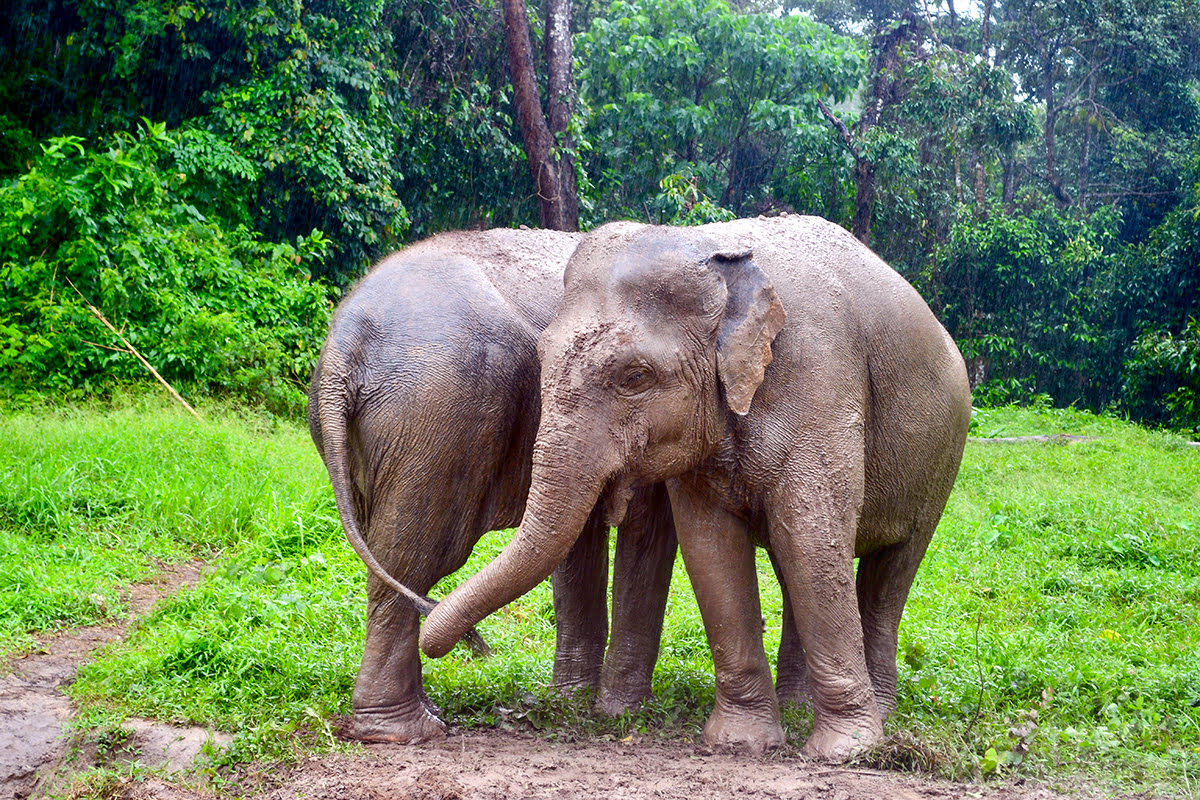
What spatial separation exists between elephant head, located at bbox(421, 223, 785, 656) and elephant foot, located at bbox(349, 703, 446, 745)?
690 mm

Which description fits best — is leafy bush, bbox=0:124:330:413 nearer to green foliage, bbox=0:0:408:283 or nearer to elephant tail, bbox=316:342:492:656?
green foliage, bbox=0:0:408:283

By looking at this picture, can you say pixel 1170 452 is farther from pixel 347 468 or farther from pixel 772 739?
pixel 347 468

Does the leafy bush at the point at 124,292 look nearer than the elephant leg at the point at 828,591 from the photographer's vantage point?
No

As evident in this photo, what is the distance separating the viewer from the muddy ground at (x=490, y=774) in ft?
11.9

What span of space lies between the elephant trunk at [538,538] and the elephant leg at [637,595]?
2.86 feet

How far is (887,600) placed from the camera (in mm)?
4688

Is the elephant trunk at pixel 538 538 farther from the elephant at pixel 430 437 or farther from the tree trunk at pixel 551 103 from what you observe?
the tree trunk at pixel 551 103

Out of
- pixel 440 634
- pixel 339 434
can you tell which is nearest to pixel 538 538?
pixel 440 634

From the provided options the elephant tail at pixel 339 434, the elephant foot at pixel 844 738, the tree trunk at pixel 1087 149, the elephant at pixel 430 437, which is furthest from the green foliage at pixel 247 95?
the tree trunk at pixel 1087 149

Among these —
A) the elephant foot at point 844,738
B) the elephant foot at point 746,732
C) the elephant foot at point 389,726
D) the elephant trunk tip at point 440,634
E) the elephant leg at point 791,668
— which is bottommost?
the elephant leg at point 791,668

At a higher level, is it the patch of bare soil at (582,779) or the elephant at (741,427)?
the elephant at (741,427)

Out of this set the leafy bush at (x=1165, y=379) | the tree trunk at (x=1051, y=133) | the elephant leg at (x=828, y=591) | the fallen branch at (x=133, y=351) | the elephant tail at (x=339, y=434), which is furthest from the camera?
the tree trunk at (x=1051, y=133)

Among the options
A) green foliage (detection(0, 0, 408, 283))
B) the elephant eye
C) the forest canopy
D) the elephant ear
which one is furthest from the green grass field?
green foliage (detection(0, 0, 408, 283))

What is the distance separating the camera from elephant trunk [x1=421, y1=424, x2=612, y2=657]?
366 centimetres
